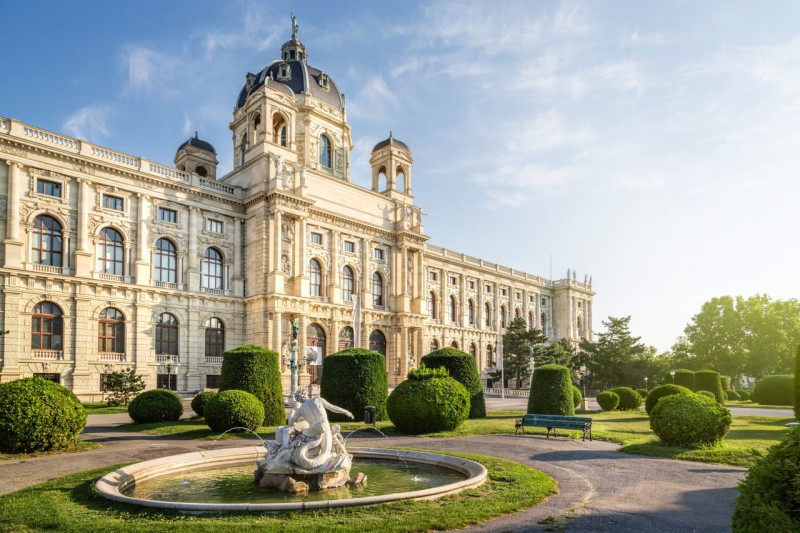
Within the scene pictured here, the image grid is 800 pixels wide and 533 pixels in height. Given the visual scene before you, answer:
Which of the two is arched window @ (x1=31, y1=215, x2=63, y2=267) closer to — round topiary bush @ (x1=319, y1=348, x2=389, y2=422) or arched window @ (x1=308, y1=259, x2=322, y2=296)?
arched window @ (x1=308, y1=259, x2=322, y2=296)

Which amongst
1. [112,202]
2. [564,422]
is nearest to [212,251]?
[112,202]

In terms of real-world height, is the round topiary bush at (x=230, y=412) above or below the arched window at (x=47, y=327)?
below

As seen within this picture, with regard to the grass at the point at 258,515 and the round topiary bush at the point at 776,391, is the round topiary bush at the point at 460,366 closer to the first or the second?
the grass at the point at 258,515

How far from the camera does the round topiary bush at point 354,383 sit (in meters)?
23.9

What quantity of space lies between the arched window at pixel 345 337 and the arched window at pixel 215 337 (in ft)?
36.1

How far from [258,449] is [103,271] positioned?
2729 cm

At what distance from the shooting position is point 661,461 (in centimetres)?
1498

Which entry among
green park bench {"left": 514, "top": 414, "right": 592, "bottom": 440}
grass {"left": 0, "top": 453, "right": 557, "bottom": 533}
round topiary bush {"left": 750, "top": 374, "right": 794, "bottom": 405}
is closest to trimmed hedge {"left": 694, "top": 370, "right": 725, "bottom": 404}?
round topiary bush {"left": 750, "top": 374, "right": 794, "bottom": 405}

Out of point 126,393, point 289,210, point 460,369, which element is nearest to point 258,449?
point 460,369

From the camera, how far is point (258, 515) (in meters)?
8.91

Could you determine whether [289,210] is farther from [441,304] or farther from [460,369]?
[441,304]

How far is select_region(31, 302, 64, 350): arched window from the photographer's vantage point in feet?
108

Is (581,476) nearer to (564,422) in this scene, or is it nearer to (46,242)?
(564,422)

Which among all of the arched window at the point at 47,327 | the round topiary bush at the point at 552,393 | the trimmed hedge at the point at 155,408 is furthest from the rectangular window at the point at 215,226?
the round topiary bush at the point at 552,393
